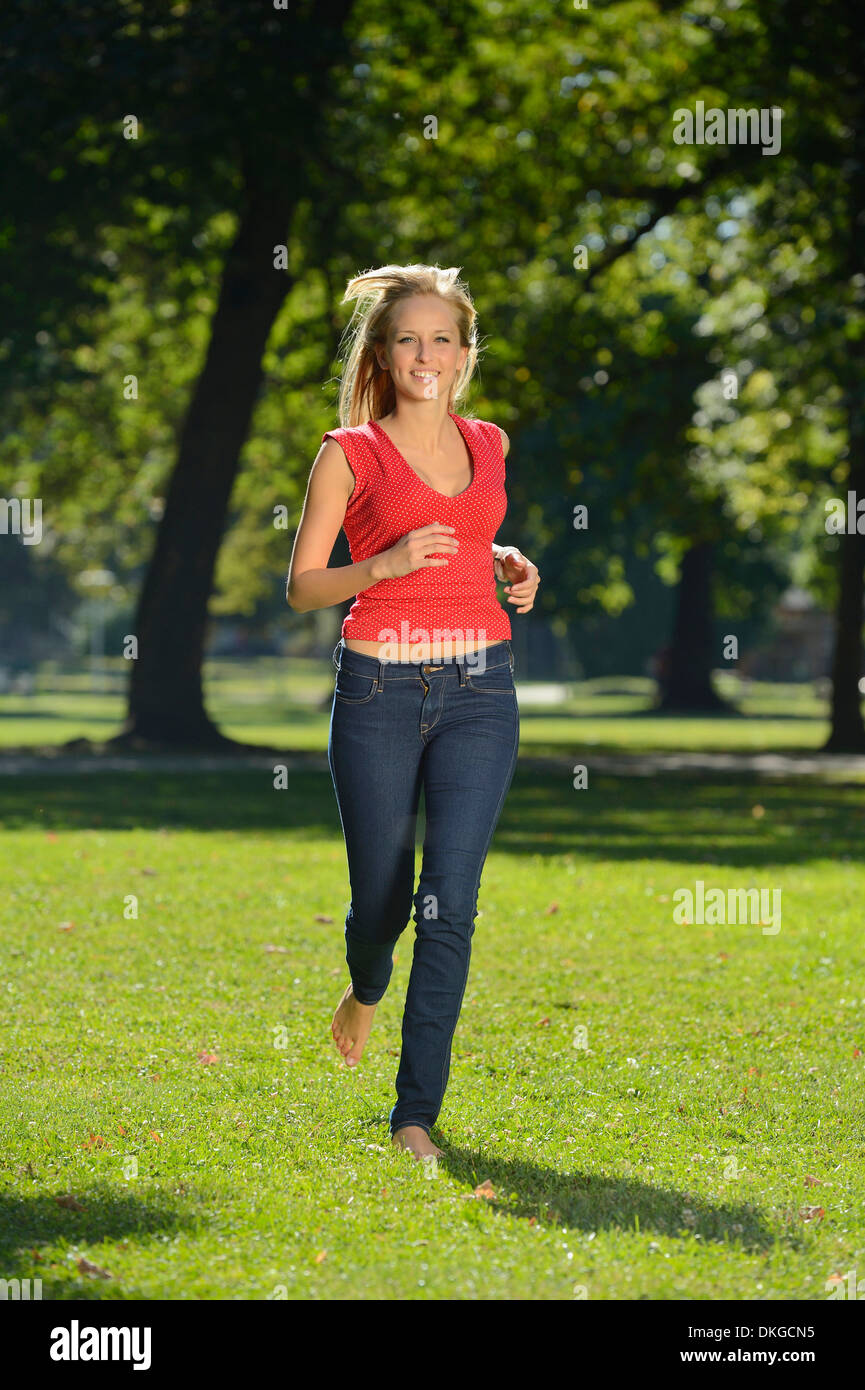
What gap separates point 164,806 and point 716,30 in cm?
1436

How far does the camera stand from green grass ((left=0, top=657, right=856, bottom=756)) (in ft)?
95.7

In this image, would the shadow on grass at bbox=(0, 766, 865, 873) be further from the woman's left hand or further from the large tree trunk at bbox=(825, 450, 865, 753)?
the woman's left hand

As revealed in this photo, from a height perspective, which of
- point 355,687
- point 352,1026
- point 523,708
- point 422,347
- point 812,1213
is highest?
point 422,347

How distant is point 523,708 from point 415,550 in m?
44.2

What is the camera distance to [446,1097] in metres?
5.53

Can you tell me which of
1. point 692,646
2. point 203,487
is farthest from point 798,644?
point 203,487

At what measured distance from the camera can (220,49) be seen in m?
19.5

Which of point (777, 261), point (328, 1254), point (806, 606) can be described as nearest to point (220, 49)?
point (777, 261)

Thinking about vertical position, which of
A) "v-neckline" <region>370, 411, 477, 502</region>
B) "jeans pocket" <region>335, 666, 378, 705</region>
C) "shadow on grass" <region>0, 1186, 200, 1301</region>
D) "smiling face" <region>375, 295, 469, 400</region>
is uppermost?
"smiling face" <region>375, 295, 469, 400</region>

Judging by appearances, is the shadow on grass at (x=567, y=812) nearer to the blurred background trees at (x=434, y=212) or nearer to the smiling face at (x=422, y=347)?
the blurred background trees at (x=434, y=212)

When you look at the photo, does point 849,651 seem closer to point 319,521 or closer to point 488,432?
point 488,432

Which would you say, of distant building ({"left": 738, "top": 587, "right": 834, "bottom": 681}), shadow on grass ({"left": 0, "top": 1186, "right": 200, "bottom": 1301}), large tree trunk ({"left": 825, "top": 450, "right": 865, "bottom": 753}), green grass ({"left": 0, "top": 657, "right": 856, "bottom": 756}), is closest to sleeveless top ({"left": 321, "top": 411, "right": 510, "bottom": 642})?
shadow on grass ({"left": 0, "top": 1186, "right": 200, "bottom": 1301})

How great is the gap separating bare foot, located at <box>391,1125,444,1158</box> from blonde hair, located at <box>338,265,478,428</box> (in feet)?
6.49

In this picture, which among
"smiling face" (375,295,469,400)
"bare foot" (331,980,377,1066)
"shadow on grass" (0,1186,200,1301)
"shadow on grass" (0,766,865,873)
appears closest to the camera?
"shadow on grass" (0,1186,200,1301)
